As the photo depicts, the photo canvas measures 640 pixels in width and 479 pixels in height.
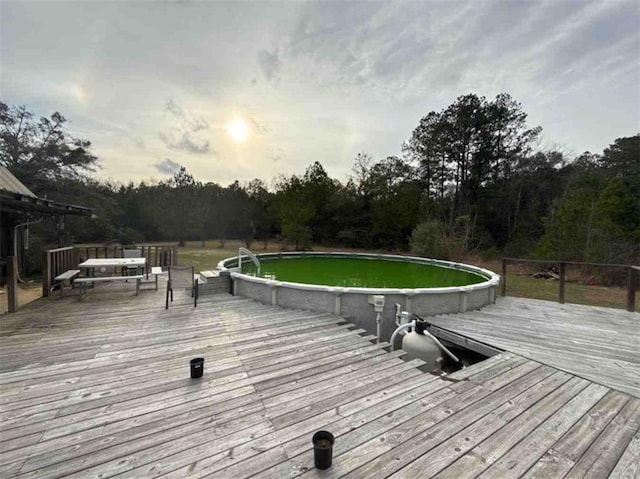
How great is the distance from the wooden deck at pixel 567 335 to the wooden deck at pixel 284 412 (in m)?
0.35

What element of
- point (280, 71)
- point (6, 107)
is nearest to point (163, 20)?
point (280, 71)

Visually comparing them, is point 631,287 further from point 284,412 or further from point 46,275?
point 46,275

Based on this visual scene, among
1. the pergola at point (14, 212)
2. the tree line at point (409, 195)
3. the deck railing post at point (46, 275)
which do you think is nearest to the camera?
the pergola at point (14, 212)

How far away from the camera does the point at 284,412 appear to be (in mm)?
2113

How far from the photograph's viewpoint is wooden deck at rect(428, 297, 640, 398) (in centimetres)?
294

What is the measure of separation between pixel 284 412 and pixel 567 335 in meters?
4.12

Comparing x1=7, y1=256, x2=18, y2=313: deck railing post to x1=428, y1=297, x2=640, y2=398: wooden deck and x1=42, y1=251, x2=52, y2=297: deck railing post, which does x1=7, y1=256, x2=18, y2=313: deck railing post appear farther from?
x1=428, y1=297, x2=640, y2=398: wooden deck

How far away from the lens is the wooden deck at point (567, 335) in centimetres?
294

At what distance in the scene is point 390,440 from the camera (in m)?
1.84

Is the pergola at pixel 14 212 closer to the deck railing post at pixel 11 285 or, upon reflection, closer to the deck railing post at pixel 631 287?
the deck railing post at pixel 11 285

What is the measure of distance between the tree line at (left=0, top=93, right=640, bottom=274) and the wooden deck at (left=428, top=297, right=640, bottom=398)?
6.92 metres

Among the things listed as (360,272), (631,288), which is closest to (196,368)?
(360,272)

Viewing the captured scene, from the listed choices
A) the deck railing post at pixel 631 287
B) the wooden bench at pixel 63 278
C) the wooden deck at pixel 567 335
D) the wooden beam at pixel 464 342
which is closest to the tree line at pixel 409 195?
the deck railing post at pixel 631 287

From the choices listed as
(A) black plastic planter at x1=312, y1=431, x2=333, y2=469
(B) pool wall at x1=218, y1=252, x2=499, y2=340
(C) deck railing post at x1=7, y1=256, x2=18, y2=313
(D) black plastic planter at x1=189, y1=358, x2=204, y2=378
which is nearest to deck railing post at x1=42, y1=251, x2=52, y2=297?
(C) deck railing post at x1=7, y1=256, x2=18, y2=313
